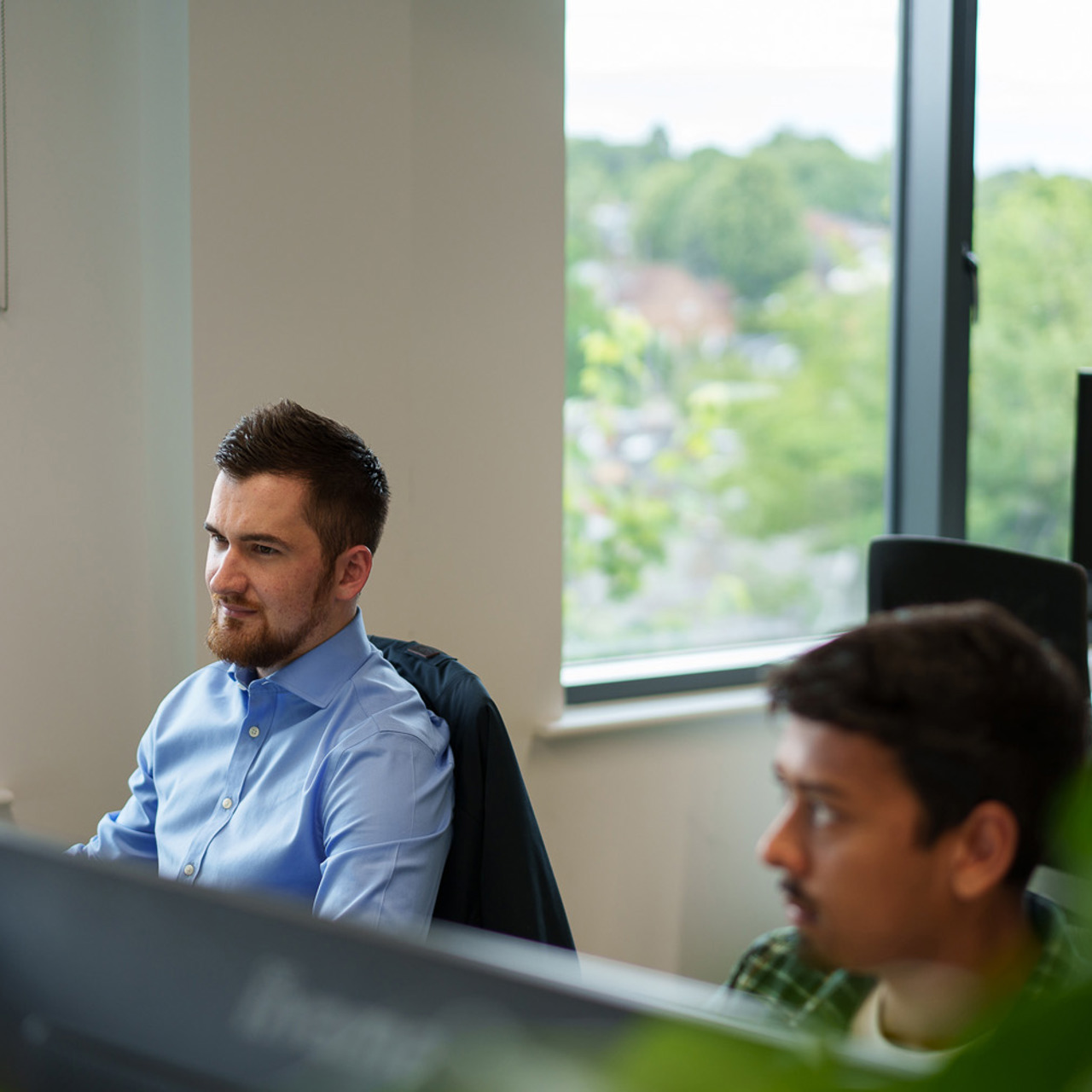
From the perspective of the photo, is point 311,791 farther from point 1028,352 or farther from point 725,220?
point 1028,352

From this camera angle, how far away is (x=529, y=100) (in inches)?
89.5

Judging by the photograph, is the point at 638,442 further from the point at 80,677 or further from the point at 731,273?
the point at 80,677

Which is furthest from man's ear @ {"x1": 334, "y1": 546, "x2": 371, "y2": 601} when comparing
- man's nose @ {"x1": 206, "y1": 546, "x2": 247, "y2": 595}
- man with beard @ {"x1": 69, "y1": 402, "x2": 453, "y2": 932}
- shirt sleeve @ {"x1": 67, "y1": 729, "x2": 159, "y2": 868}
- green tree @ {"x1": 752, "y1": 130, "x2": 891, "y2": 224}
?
green tree @ {"x1": 752, "y1": 130, "x2": 891, "y2": 224}

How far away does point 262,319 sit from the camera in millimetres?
2031

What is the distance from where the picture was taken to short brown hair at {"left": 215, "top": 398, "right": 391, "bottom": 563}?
1472mm

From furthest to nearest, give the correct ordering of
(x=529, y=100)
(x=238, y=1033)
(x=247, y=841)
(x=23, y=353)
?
(x=529, y=100), (x=23, y=353), (x=247, y=841), (x=238, y=1033)

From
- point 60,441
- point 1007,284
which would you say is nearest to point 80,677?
point 60,441

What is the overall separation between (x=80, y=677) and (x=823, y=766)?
1588 mm

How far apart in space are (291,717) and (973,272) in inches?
84.0

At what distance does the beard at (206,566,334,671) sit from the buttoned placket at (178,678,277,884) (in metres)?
0.03

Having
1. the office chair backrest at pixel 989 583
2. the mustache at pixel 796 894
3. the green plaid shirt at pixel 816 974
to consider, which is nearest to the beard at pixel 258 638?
the green plaid shirt at pixel 816 974

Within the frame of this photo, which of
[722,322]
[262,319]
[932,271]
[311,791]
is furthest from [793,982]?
[932,271]

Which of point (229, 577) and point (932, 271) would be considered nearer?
point (229, 577)

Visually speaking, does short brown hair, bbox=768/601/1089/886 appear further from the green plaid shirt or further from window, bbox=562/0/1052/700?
window, bbox=562/0/1052/700
